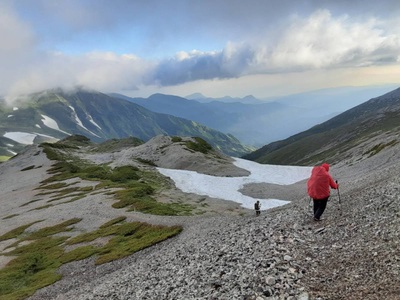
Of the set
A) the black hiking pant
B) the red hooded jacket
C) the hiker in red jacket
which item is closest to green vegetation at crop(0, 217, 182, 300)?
the black hiking pant

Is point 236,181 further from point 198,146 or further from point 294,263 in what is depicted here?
point 294,263

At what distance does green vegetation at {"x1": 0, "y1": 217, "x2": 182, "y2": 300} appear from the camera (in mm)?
40938

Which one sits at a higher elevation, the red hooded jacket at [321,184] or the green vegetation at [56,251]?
the red hooded jacket at [321,184]

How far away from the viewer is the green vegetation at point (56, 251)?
40.9 meters

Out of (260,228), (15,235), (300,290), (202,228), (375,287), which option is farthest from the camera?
(15,235)

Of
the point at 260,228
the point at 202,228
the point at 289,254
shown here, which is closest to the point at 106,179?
the point at 202,228

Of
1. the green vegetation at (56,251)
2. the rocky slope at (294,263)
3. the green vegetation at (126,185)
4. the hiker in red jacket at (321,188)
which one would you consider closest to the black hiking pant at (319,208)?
the hiker in red jacket at (321,188)

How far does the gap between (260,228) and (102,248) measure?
2643cm

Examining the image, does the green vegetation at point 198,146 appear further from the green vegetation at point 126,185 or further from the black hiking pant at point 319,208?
the black hiking pant at point 319,208

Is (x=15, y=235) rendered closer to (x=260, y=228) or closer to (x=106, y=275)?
(x=106, y=275)

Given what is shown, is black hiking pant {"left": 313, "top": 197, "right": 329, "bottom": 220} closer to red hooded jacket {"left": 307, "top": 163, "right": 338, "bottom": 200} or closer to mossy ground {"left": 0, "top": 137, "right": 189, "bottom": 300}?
red hooded jacket {"left": 307, "top": 163, "right": 338, "bottom": 200}

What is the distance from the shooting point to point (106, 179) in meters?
111

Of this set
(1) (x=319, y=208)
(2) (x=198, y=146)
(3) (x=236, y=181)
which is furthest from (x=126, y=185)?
(2) (x=198, y=146)

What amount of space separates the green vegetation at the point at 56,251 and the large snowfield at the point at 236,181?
2737 centimetres
